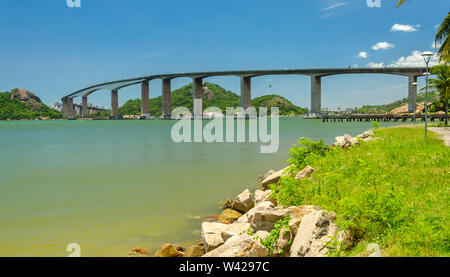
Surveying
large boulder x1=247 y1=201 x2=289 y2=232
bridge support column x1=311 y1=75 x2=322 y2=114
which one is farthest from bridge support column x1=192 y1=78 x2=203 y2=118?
large boulder x1=247 y1=201 x2=289 y2=232

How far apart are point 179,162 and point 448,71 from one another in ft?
82.7

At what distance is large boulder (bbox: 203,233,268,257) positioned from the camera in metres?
4.43

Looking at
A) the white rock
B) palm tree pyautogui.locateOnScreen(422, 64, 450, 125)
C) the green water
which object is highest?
palm tree pyautogui.locateOnScreen(422, 64, 450, 125)

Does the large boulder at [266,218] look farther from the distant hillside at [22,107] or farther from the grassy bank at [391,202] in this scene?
the distant hillside at [22,107]

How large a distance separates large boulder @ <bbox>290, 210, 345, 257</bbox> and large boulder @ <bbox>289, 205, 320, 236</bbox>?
22 centimetres

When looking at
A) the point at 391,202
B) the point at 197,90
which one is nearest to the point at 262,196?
the point at 391,202

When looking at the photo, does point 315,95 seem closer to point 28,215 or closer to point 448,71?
point 448,71

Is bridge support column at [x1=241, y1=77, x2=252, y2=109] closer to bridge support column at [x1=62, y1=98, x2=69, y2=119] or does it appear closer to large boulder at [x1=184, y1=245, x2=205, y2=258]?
bridge support column at [x1=62, y1=98, x2=69, y2=119]

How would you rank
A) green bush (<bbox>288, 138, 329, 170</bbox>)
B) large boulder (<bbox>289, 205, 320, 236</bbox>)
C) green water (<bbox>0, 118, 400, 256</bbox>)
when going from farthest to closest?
green bush (<bbox>288, 138, 329, 170</bbox>) < green water (<bbox>0, 118, 400, 256</bbox>) < large boulder (<bbox>289, 205, 320, 236</bbox>)

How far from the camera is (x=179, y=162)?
19094mm

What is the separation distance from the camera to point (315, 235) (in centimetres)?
421

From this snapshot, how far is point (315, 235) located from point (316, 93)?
99.3 meters

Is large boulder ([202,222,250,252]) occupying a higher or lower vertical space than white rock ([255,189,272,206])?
lower
